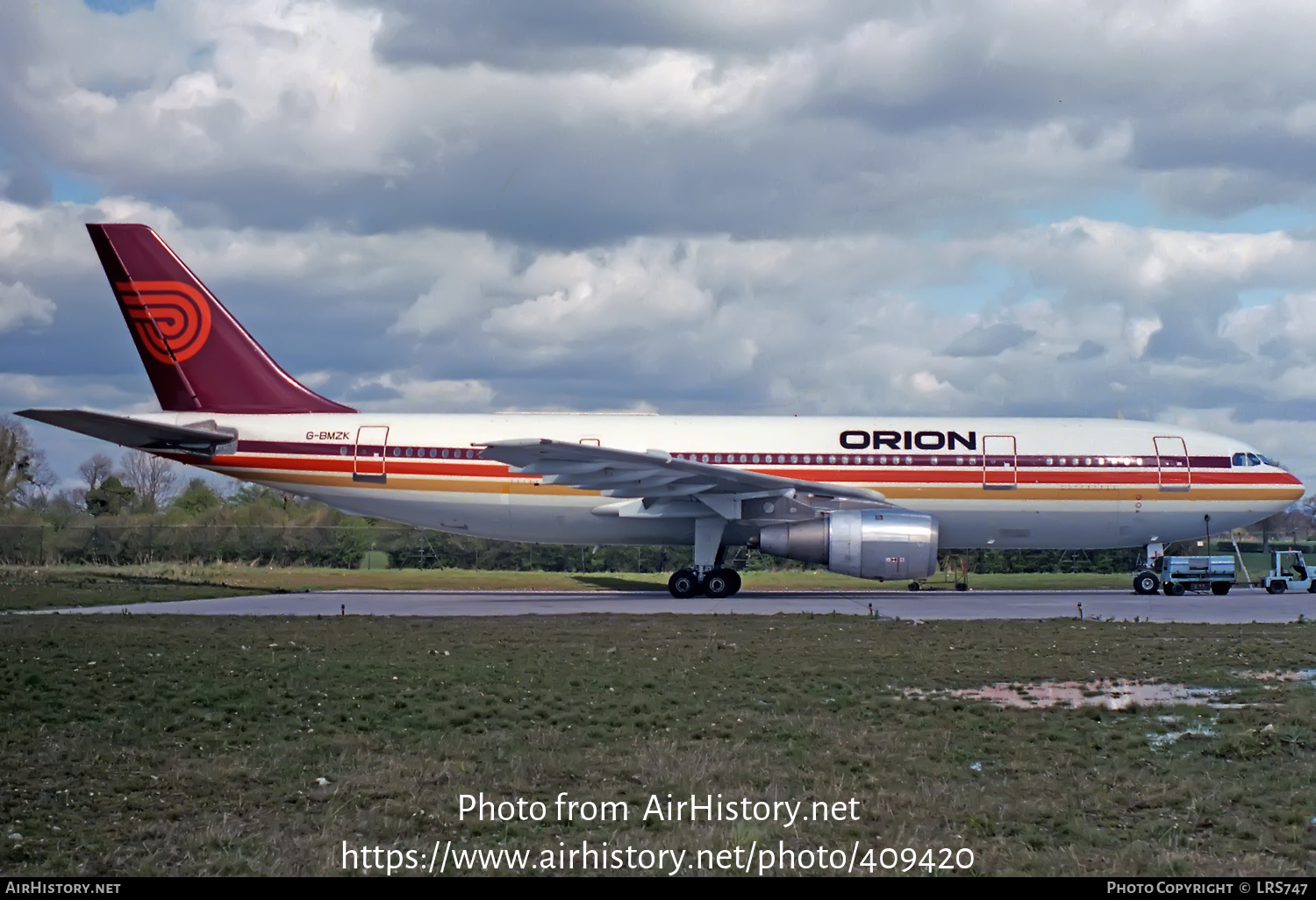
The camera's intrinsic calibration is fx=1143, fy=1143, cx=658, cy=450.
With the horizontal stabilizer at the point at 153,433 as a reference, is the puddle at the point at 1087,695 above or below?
below

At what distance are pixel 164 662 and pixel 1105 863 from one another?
31.2 feet

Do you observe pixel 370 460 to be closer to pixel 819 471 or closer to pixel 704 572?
pixel 704 572

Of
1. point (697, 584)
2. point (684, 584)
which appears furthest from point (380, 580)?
point (697, 584)

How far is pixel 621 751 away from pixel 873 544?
1439cm

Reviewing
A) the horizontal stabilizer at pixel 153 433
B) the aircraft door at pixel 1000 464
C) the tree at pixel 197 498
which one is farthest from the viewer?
the tree at pixel 197 498

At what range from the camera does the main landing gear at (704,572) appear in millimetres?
23906

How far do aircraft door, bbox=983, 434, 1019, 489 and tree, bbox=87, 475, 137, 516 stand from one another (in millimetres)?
30780

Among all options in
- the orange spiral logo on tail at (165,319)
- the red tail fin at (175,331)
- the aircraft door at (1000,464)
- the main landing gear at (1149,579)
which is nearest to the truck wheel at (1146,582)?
the main landing gear at (1149,579)

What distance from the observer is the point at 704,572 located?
2397 cm

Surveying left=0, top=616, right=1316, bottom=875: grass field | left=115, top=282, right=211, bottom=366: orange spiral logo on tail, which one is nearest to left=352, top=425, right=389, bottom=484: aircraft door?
left=115, top=282, right=211, bottom=366: orange spiral logo on tail

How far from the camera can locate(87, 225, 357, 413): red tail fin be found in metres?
25.1

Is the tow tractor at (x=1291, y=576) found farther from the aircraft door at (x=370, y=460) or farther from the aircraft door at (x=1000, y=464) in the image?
the aircraft door at (x=370, y=460)

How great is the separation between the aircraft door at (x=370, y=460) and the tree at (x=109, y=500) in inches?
808

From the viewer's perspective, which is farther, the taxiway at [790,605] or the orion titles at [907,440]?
the orion titles at [907,440]
